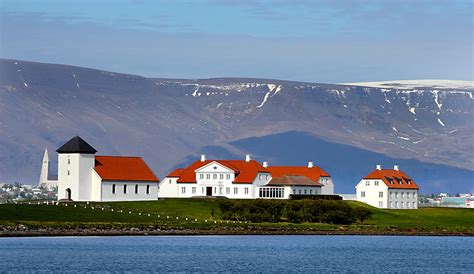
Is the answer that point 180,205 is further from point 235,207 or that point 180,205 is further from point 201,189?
point 201,189

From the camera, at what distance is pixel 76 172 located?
14962cm

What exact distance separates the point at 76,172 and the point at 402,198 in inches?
1519

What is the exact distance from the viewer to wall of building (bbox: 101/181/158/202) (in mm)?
149125

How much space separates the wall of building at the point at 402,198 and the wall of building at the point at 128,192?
92.2ft

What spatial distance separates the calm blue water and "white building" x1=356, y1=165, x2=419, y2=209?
42933 millimetres

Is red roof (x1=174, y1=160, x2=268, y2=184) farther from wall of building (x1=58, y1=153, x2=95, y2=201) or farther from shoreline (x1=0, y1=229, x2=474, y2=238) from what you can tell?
shoreline (x1=0, y1=229, x2=474, y2=238)

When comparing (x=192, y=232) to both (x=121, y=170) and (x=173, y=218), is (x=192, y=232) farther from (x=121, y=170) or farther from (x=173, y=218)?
(x=121, y=170)

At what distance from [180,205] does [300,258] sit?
50.2 metres

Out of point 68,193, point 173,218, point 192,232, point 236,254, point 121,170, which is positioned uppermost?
point 121,170

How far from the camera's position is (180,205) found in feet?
468

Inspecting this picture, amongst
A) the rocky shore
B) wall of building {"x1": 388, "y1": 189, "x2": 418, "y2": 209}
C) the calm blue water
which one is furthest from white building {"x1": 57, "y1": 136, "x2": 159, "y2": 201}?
the calm blue water

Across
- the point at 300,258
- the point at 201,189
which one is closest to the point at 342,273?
the point at 300,258

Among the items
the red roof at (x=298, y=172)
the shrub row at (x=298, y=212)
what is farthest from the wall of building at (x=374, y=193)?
the shrub row at (x=298, y=212)

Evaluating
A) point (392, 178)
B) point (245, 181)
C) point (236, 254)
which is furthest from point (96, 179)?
point (236, 254)
